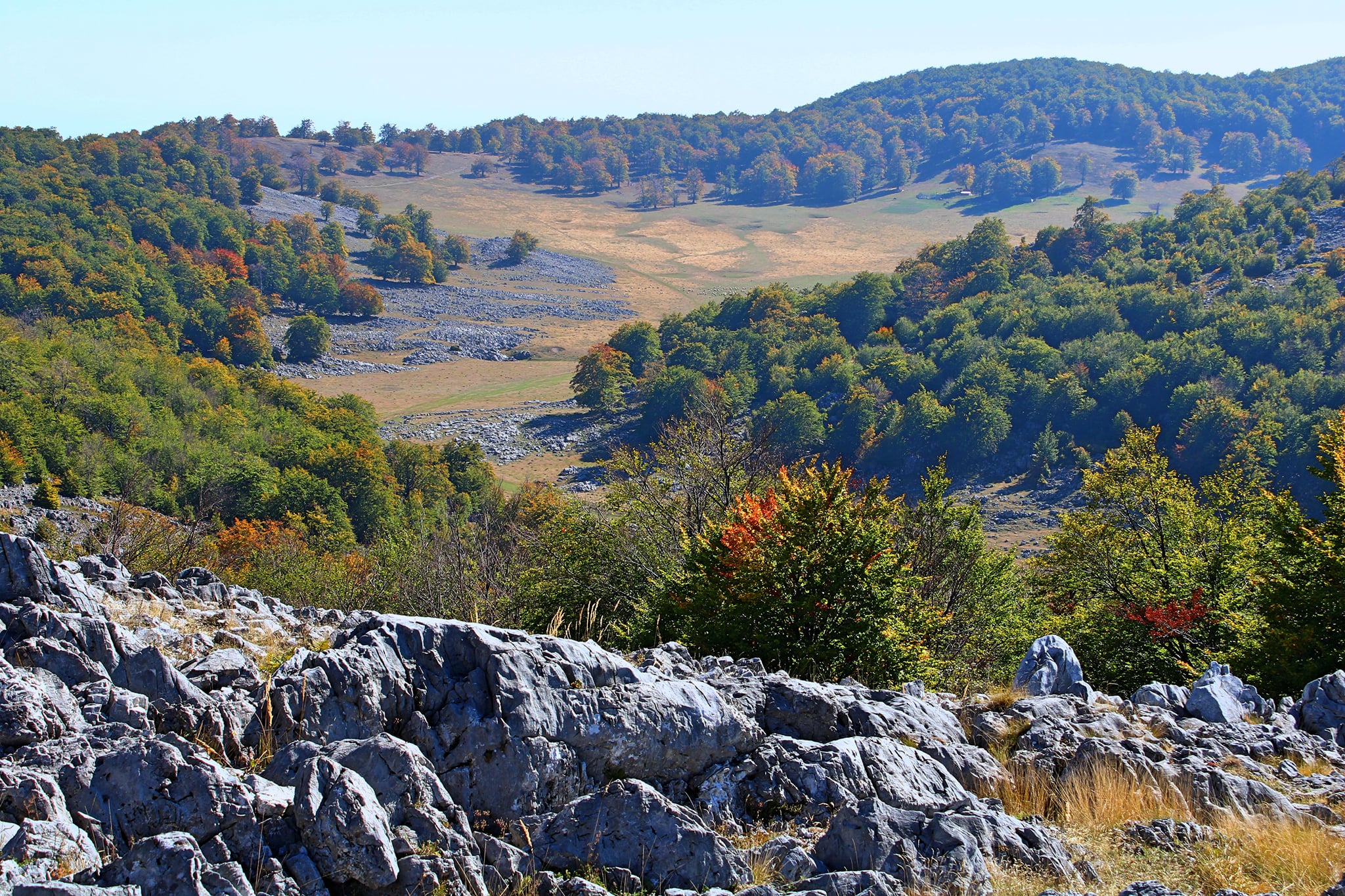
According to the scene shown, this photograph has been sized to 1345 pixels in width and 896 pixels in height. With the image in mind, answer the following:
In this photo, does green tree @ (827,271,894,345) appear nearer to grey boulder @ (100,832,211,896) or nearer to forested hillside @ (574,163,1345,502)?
forested hillside @ (574,163,1345,502)

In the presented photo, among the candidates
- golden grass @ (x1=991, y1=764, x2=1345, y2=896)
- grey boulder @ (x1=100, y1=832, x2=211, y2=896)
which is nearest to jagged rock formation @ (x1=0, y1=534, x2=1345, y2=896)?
grey boulder @ (x1=100, y1=832, x2=211, y2=896)

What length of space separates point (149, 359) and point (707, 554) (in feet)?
312

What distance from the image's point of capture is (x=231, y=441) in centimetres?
8300

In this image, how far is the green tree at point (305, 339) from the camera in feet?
436

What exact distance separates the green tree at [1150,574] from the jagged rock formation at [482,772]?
424 inches

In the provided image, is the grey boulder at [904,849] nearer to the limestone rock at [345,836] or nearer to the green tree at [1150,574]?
the limestone rock at [345,836]

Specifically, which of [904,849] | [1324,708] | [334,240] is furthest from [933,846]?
[334,240]

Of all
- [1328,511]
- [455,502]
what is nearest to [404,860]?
[1328,511]

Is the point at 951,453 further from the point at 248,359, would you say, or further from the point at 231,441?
the point at 248,359

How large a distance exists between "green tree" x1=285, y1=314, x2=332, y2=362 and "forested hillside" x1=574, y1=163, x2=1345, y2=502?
4138 centimetres

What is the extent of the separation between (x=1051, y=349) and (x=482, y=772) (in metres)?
115

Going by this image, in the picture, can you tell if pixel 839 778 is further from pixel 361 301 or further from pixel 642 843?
pixel 361 301

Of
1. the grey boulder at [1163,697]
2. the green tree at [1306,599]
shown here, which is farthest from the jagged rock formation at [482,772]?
the green tree at [1306,599]

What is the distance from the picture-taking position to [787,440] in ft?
356
